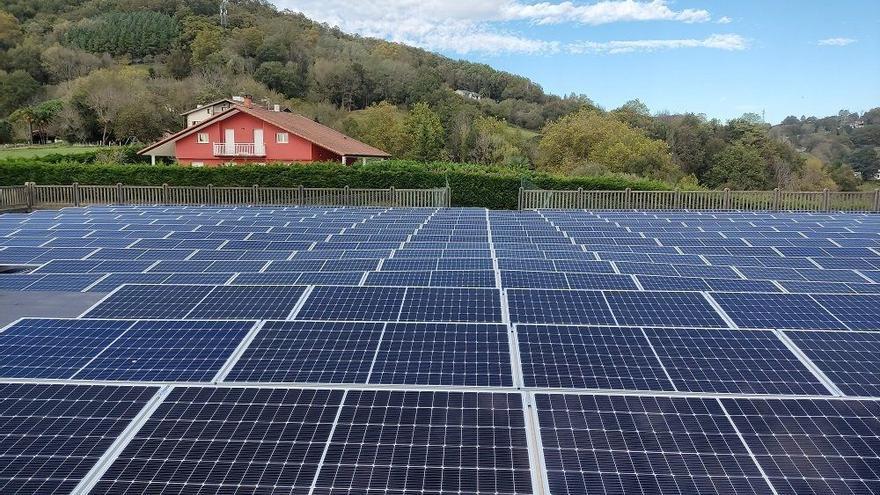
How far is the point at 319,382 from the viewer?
17.5 feet

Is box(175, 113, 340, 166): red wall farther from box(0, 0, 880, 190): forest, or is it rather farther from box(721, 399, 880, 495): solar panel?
box(721, 399, 880, 495): solar panel

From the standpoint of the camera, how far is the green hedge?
3175 cm

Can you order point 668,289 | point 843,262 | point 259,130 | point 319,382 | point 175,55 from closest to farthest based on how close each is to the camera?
1. point 319,382
2. point 668,289
3. point 843,262
4. point 259,130
5. point 175,55

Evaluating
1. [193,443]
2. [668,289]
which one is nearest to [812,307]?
[668,289]

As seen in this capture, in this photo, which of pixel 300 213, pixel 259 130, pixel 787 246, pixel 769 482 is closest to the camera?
pixel 769 482

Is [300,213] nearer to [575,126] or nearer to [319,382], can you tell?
[319,382]

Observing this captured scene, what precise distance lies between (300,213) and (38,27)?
9059 cm

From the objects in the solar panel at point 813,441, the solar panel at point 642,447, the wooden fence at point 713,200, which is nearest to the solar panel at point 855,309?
the solar panel at point 813,441

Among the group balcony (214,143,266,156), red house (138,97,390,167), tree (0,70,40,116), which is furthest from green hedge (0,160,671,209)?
tree (0,70,40,116)

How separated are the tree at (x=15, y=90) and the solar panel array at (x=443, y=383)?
7290 cm

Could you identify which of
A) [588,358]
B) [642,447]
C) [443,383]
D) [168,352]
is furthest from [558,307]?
[168,352]

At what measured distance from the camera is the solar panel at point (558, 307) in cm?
726

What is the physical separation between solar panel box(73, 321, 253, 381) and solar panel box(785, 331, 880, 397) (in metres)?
5.70

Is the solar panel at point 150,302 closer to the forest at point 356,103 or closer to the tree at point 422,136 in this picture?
the forest at point 356,103
